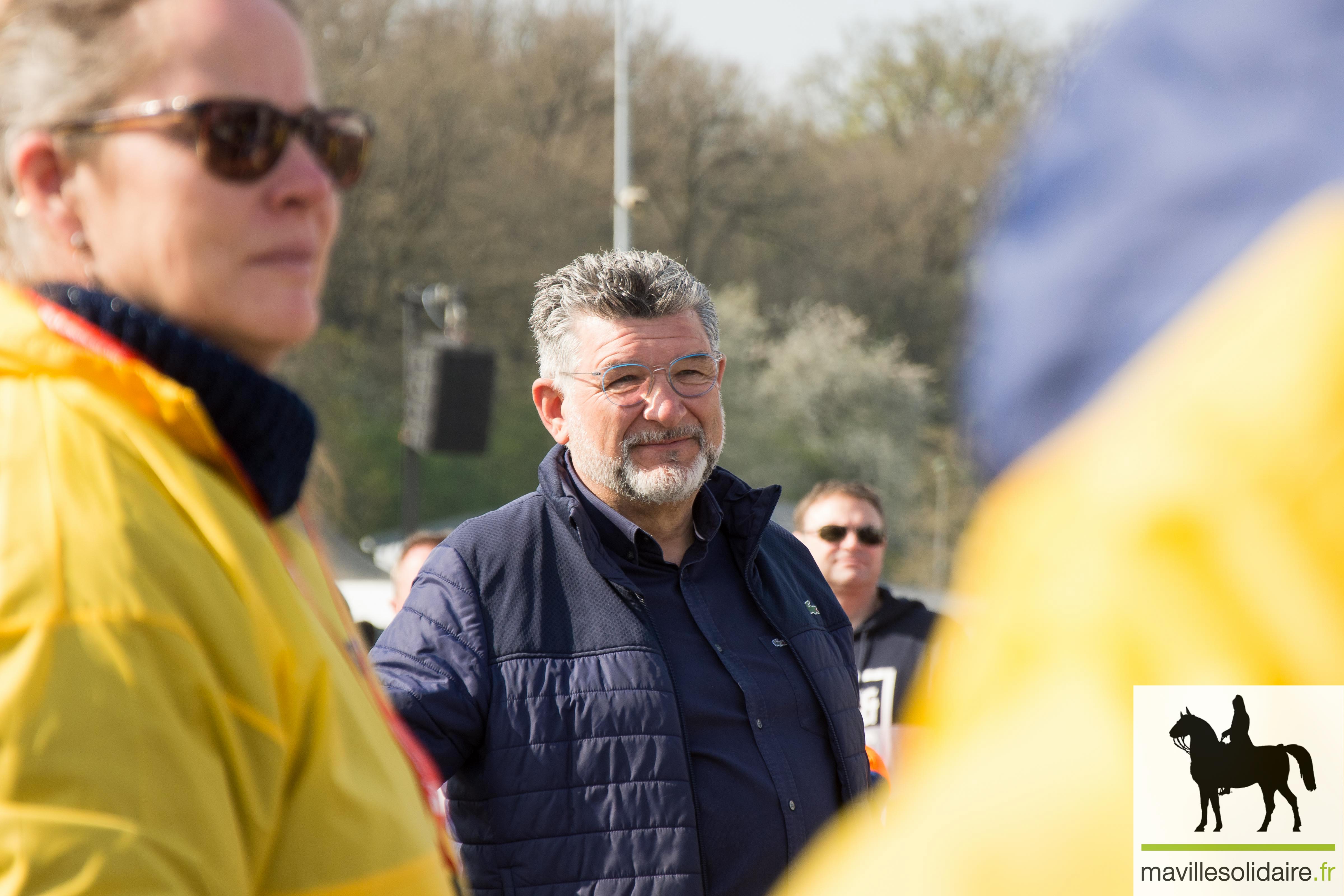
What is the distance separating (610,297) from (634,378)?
7.3 inches

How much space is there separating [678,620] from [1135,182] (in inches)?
78.8

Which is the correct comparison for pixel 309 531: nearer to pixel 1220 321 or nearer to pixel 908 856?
pixel 908 856

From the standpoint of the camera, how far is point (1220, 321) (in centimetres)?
55

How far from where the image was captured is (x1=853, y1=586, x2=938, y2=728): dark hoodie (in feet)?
13.7

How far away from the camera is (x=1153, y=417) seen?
1.81ft

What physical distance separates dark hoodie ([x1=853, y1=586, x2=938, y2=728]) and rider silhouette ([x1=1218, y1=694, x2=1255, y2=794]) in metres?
3.33

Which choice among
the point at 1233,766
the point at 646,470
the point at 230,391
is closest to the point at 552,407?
the point at 646,470

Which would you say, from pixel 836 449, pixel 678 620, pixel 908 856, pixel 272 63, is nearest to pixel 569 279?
pixel 678 620

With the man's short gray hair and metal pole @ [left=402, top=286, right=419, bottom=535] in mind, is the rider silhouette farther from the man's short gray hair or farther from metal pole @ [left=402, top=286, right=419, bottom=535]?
metal pole @ [left=402, top=286, right=419, bottom=535]

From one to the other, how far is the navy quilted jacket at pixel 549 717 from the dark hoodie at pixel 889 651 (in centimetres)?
168

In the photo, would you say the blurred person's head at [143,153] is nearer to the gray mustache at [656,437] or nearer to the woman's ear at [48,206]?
the woman's ear at [48,206]

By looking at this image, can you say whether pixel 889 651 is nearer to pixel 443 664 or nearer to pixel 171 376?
pixel 443 664

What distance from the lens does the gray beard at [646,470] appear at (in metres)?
2.65

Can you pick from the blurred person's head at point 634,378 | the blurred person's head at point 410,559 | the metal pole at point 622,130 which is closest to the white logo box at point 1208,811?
the blurred person's head at point 634,378
